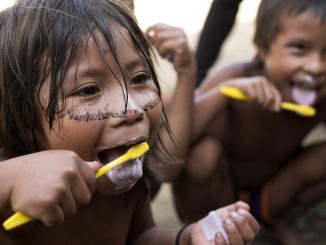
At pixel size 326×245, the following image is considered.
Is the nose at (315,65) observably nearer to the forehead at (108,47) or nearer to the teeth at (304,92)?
the teeth at (304,92)

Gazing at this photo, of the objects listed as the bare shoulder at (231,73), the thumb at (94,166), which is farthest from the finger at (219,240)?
the bare shoulder at (231,73)

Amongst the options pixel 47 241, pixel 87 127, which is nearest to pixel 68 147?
pixel 87 127

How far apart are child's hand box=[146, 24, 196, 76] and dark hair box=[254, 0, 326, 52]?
299 mm

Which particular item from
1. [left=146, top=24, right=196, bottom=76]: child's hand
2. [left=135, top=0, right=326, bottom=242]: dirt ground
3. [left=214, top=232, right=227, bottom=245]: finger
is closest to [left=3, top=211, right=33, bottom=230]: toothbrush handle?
[left=214, top=232, right=227, bottom=245]: finger

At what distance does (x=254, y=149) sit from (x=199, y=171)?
0.23 m

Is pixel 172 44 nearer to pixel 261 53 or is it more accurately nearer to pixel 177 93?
pixel 177 93

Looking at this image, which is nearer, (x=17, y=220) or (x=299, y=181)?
Result: (x=17, y=220)

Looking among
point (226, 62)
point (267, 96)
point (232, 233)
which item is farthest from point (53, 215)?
point (226, 62)

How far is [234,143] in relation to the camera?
1635 mm

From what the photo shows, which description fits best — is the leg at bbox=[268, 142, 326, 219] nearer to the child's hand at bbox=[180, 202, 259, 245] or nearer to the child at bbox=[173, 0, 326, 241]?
the child at bbox=[173, 0, 326, 241]

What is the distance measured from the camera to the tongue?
1518mm

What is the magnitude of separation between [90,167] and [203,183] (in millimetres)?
708

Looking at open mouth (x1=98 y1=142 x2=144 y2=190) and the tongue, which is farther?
the tongue

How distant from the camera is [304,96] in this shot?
1.52m
